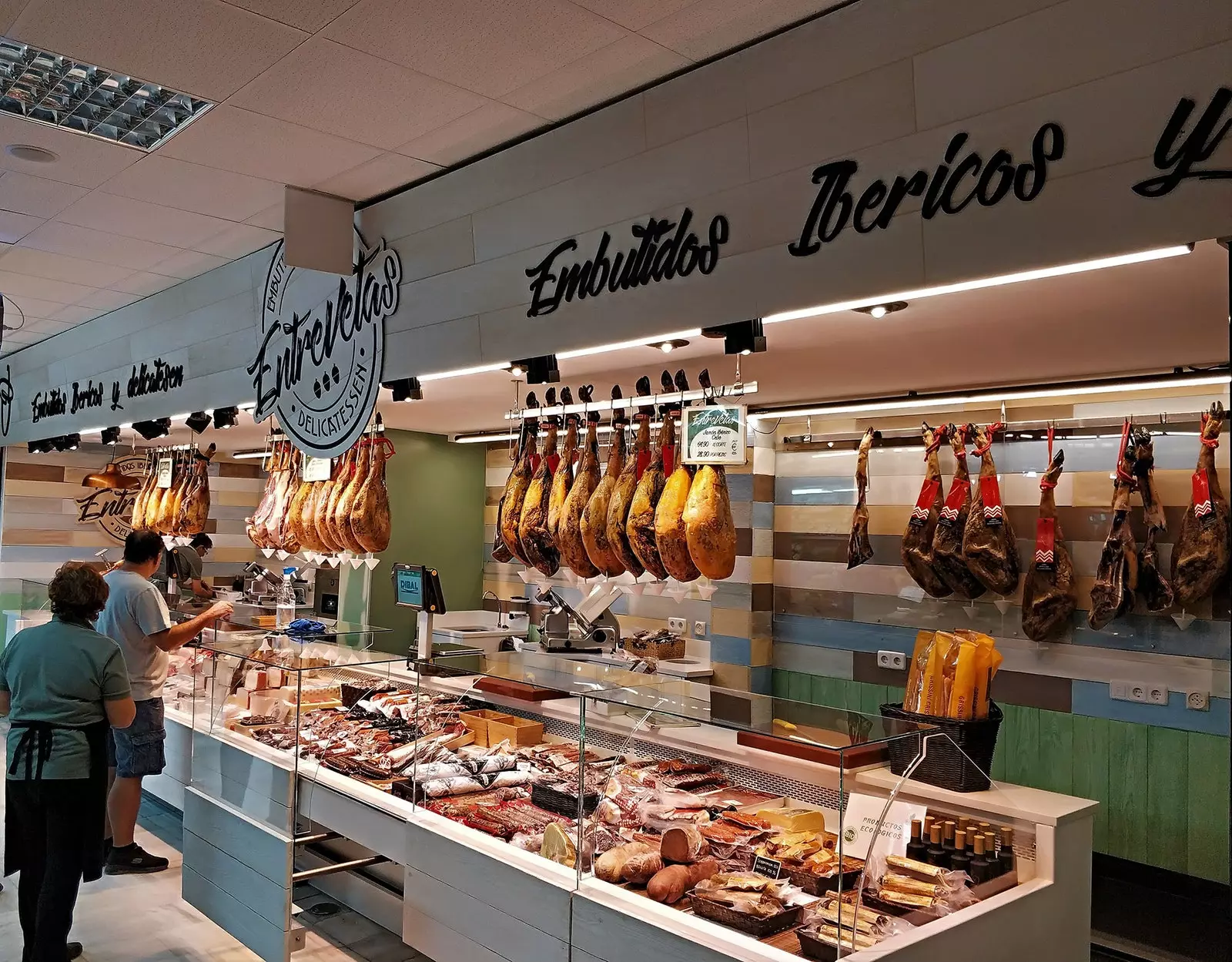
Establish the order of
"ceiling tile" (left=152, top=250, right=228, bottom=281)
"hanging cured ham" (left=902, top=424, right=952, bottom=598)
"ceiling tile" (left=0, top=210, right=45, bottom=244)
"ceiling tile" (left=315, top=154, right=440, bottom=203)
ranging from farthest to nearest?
"ceiling tile" (left=152, top=250, right=228, bottom=281)
"hanging cured ham" (left=902, top=424, right=952, bottom=598)
"ceiling tile" (left=0, top=210, right=45, bottom=244)
"ceiling tile" (left=315, top=154, right=440, bottom=203)

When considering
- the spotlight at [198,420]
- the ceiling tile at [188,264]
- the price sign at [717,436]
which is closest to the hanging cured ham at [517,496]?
the price sign at [717,436]

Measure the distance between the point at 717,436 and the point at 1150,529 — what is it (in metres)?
2.53

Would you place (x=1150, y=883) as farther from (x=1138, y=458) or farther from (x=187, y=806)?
(x=187, y=806)

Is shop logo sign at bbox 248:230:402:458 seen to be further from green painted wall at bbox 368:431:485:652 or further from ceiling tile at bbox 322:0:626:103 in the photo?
green painted wall at bbox 368:431:485:652

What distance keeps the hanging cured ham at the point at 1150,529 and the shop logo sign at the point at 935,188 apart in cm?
262

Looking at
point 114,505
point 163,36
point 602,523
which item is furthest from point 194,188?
point 114,505

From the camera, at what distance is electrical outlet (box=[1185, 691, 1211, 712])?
4500mm

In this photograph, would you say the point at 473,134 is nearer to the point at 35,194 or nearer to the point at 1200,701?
the point at 35,194

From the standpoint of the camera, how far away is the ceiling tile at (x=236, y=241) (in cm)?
487

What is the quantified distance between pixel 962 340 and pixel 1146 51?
1.51 m

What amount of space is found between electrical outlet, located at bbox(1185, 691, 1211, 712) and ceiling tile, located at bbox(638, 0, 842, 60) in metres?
3.61

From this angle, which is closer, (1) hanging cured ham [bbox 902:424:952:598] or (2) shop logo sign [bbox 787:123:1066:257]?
(2) shop logo sign [bbox 787:123:1066:257]

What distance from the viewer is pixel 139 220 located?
4.74m

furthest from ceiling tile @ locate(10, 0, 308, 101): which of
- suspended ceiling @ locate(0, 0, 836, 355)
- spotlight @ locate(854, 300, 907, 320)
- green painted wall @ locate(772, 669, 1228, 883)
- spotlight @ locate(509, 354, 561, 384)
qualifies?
green painted wall @ locate(772, 669, 1228, 883)
